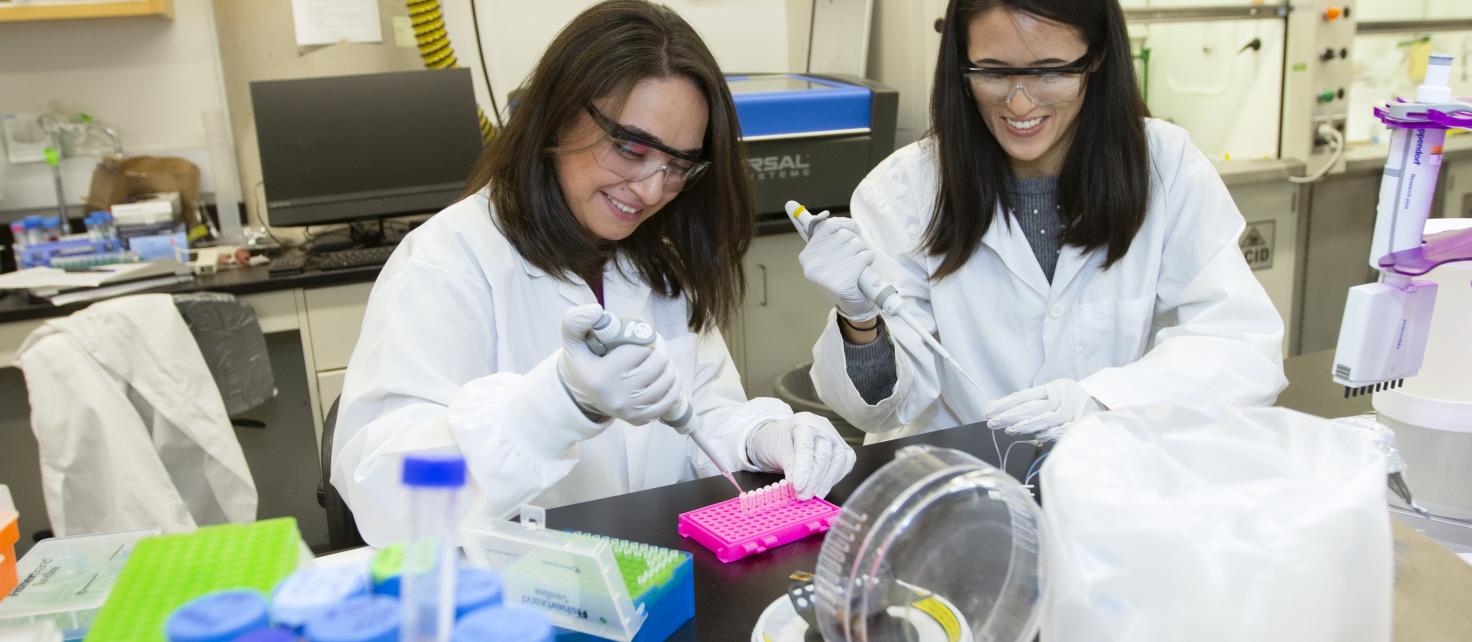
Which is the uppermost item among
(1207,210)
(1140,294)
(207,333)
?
(1207,210)

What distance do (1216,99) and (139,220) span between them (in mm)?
3366

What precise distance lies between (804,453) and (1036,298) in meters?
0.64

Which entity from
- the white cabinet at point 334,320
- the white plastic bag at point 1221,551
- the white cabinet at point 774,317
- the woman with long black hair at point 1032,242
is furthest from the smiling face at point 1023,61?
the white cabinet at point 334,320

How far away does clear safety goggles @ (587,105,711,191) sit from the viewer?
126 cm

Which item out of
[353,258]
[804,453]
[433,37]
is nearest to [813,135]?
[433,37]

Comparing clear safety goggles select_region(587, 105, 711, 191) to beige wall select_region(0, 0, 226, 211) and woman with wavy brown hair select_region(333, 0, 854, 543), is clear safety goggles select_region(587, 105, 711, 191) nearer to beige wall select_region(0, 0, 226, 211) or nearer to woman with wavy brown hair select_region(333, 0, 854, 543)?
woman with wavy brown hair select_region(333, 0, 854, 543)

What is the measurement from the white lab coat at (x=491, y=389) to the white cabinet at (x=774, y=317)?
1347mm

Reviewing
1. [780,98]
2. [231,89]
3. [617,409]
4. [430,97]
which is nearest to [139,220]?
[231,89]

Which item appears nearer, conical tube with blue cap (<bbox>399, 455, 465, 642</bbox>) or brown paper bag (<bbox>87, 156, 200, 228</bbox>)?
conical tube with blue cap (<bbox>399, 455, 465, 642</bbox>)

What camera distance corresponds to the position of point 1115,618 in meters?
0.62

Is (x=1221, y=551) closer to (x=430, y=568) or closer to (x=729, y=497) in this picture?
(x=430, y=568)

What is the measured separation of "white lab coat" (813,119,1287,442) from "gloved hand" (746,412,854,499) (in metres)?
0.29

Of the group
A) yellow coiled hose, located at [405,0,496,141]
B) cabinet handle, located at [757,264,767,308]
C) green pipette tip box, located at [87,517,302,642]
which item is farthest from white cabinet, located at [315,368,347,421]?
green pipette tip box, located at [87,517,302,642]

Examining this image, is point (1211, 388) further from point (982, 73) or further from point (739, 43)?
point (739, 43)
